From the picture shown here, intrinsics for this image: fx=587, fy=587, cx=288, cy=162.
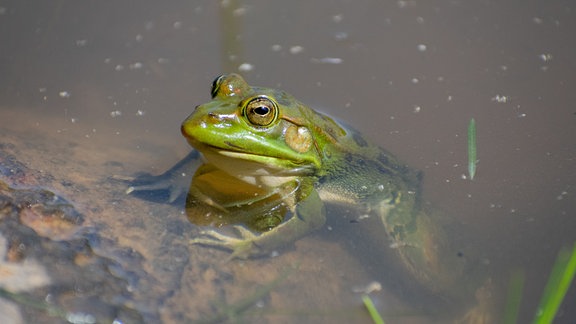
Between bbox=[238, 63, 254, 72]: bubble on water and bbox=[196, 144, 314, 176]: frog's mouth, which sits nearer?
bbox=[196, 144, 314, 176]: frog's mouth

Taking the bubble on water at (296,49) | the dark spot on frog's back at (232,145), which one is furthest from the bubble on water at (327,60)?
the dark spot on frog's back at (232,145)

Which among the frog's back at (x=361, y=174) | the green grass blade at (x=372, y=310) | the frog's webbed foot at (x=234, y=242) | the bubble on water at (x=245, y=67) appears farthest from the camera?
the bubble on water at (x=245, y=67)

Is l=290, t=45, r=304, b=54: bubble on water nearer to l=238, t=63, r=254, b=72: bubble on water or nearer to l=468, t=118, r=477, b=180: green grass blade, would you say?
l=238, t=63, r=254, b=72: bubble on water

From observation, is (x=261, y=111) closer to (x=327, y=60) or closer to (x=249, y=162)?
(x=249, y=162)

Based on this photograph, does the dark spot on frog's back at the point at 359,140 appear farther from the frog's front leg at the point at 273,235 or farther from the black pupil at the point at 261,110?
the black pupil at the point at 261,110

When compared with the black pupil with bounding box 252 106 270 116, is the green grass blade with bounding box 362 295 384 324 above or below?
below

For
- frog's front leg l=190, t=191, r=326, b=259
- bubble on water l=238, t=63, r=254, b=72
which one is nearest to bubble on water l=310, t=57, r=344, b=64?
bubble on water l=238, t=63, r=254, b=72

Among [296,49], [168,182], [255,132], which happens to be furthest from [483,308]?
[296,49]
